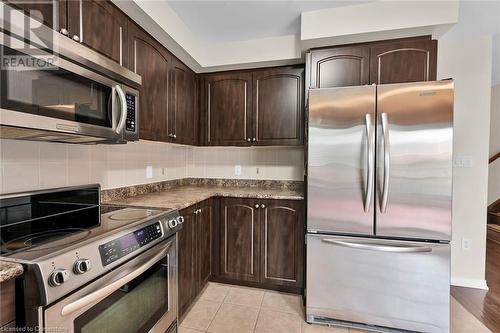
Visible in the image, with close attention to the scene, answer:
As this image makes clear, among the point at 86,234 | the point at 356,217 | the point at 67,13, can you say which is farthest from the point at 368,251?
the point at 67,13

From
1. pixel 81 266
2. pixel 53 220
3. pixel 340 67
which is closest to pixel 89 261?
pixel 81 266

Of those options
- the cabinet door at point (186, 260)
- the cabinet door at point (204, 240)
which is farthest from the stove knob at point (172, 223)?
the cabinet door at point (204, 240)

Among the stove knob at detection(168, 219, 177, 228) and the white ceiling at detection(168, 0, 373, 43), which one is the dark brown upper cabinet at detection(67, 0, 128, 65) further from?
the stove knob at detection(168, 219, 177, 228)

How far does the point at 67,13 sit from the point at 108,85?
0.38 meters

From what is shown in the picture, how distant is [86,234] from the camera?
3.47 ft

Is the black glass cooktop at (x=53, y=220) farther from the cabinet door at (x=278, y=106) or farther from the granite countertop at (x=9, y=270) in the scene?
the cabinet door at (x=278, y=106)

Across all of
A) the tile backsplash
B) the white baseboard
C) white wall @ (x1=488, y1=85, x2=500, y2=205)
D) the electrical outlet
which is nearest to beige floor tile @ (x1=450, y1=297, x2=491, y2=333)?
the white baseboard

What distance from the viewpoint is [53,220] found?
124 cm

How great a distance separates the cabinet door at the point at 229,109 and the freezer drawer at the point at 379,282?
4.24ft

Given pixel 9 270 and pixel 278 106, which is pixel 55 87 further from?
pixel 278 106

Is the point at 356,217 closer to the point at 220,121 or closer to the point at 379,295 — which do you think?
the point at 379,295

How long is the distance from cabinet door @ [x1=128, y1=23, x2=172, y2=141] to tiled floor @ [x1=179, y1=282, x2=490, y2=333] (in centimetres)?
144

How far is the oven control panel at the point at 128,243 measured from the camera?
987 millimetres

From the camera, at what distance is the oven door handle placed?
85cm
